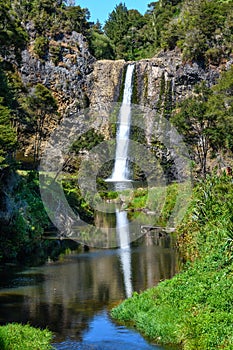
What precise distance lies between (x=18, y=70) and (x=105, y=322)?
65246mm

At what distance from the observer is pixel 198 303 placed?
66.7 ft

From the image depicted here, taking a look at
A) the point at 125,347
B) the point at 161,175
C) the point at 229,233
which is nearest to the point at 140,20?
the point at 161,175

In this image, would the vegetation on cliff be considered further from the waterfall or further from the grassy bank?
the grassy bank

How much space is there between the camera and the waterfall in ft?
95.2

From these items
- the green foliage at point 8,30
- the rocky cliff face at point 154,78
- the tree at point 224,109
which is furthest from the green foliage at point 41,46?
the tree at point 224,109

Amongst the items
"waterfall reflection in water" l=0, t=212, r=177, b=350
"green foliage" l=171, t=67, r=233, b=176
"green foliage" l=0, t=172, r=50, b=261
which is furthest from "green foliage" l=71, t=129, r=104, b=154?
"waterfall reflection in water" l=0, t=212, r=177, b=350

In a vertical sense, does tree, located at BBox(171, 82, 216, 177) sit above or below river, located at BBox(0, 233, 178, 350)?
above

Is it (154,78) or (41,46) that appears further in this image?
(154,78)

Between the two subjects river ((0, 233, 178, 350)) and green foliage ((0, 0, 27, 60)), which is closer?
river ((0, 233, 178, 350))

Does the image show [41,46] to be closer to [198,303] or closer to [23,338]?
[198,303]

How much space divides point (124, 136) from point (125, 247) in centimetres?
4180

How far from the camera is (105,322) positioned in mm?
21984

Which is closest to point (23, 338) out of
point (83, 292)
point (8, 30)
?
point (83, 292)

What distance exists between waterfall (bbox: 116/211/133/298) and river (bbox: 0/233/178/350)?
137 millimetres
